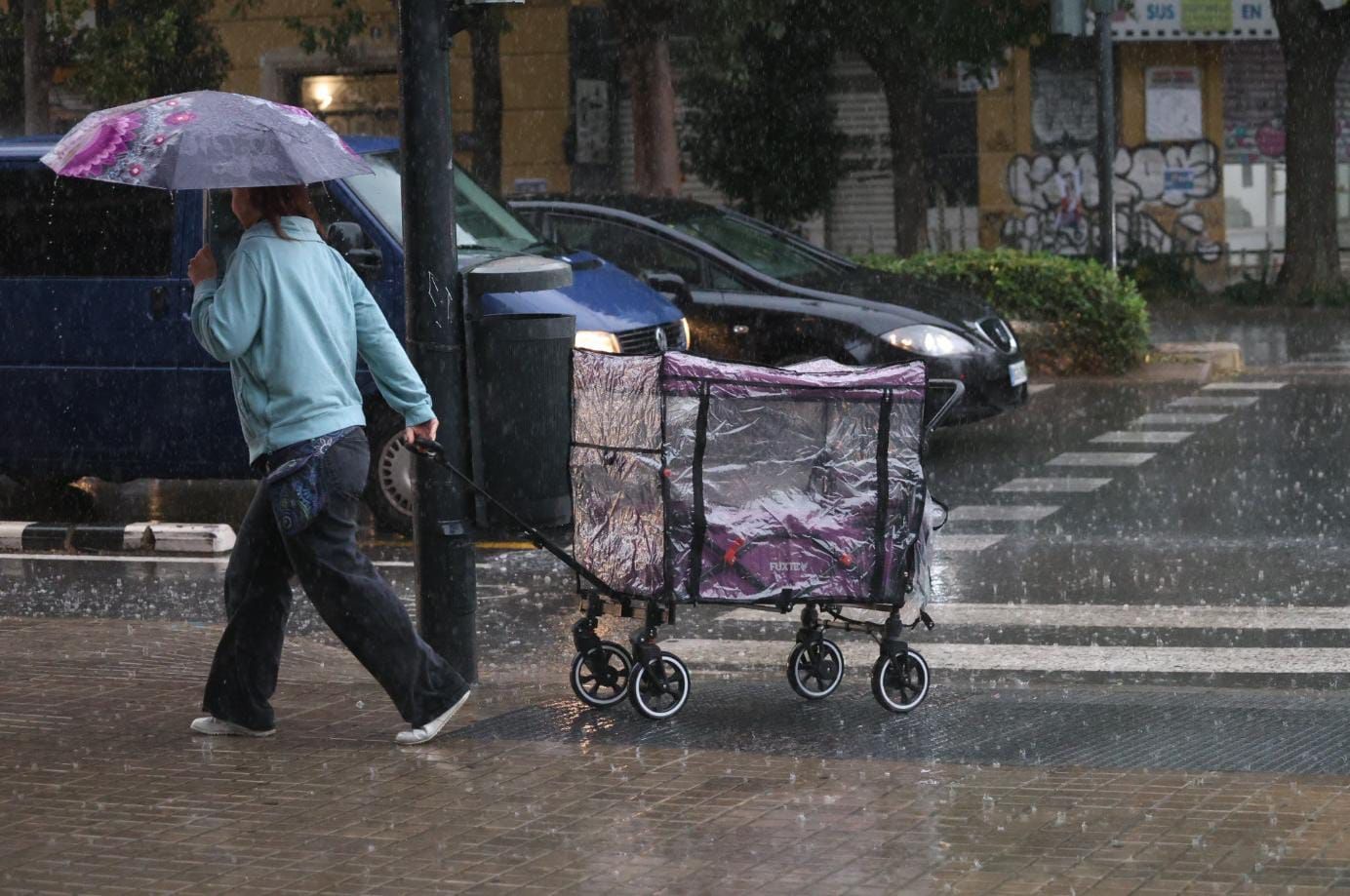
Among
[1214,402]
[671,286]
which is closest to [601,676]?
[671,286]

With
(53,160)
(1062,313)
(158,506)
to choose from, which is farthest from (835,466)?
(1062,313)

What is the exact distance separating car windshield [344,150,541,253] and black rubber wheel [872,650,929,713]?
4893 millimetres

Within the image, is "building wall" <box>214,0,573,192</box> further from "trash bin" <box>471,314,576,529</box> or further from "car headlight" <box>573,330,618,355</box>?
"trash bin" <box>471,314,576,529</box>

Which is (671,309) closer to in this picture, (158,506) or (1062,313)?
(158,506)

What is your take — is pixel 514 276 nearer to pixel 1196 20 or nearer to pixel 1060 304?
pixel 1060 304

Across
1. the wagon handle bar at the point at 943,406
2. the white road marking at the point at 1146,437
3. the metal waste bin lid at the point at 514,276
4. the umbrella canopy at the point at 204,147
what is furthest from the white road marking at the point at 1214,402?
the umbrella canopy at the point at 204,147

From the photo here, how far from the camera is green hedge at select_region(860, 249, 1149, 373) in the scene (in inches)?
696

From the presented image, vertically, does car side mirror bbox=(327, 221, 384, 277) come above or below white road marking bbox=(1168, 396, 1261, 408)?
above

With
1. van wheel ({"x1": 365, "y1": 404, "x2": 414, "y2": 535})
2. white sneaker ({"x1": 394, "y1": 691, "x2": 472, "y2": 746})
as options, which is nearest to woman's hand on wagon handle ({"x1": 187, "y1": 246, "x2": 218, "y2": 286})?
white sneaker ({"x1": 394, "y1": 691, "x2": 472, "y2": 746})

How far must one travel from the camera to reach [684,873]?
16.1 ft

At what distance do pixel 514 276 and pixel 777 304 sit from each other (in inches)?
261

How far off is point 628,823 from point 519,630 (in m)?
3.41

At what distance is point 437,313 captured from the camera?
6996mm

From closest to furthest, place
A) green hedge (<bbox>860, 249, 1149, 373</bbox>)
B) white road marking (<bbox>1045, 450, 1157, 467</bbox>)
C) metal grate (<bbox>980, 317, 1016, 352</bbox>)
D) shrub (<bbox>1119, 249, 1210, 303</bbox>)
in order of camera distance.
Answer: white road marking (<bbox>1045, 450, 1157, 467</bbox>) → metal grate (<bbox>980, 317, 1016, 352</bbox>) → green hedge (<bbox>860, 249, 1149, 373</bbox>) → shrub (<bbox>1119, 249, 1210, 303</bbox>)
